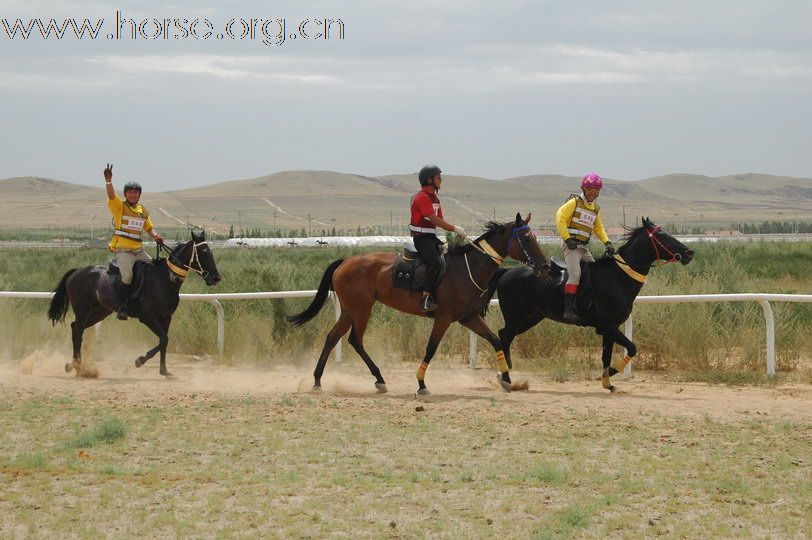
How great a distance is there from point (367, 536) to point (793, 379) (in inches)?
324

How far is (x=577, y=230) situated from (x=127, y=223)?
6.08 meters

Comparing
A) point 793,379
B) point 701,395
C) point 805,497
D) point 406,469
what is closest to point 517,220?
point 701,395

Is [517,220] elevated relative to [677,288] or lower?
elevated

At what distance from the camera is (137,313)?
14938mm

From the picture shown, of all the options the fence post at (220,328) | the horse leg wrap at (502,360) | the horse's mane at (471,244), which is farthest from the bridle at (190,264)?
the horse leg wrap at (502,360)

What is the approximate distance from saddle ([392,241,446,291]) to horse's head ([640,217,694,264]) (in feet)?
7.85

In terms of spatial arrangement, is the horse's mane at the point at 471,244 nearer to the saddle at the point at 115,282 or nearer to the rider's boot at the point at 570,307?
the rider's boot at the point at 570,307

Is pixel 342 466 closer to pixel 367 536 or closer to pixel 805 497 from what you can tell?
pixel 367 536

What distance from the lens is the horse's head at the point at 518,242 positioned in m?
12.6

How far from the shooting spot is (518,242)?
12.7 metres

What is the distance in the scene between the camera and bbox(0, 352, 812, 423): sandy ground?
11.2 m

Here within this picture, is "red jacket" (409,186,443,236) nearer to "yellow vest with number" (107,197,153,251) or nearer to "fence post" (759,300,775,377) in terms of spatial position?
"fence post" (759,300,775,377)

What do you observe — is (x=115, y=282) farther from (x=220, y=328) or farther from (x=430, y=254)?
(x=430, y=254)

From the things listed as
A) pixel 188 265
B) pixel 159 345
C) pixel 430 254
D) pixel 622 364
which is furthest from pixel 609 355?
pixel 159 345
